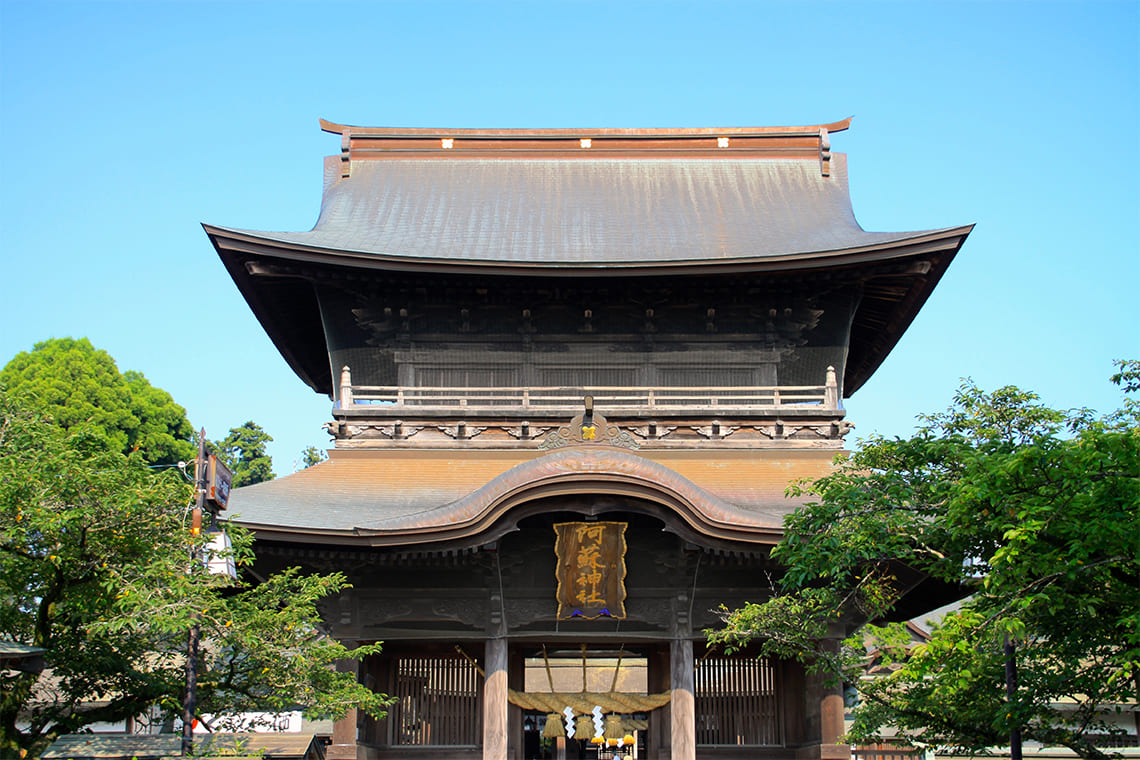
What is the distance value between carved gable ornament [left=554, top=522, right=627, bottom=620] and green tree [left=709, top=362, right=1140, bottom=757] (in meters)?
2.79

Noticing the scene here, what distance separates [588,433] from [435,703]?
17.2 feet

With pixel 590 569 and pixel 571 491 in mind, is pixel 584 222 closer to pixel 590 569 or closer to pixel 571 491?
pixel 571 491

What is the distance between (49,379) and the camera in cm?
4312

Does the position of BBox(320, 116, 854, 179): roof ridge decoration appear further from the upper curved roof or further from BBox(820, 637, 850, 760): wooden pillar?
BBox(820, 637, 850, 760): wooden pillar

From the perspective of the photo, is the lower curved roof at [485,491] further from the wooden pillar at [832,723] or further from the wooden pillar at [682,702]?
the wooden pillar at [832,723]

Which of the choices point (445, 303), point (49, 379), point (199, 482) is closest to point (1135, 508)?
point (199, 482)

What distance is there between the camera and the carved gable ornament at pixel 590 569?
16.8 m

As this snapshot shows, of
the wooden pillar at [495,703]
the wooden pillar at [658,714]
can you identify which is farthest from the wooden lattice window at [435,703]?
the wooden pillar at [658,714]

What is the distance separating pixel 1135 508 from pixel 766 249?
12.7 meters

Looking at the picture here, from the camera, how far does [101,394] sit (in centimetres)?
4456

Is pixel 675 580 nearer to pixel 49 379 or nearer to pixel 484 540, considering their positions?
pixel 484 540

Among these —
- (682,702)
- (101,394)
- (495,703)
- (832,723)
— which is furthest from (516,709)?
(101,394)

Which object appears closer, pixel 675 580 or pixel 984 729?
pixel 984 729

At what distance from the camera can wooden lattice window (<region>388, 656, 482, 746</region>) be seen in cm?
1784
